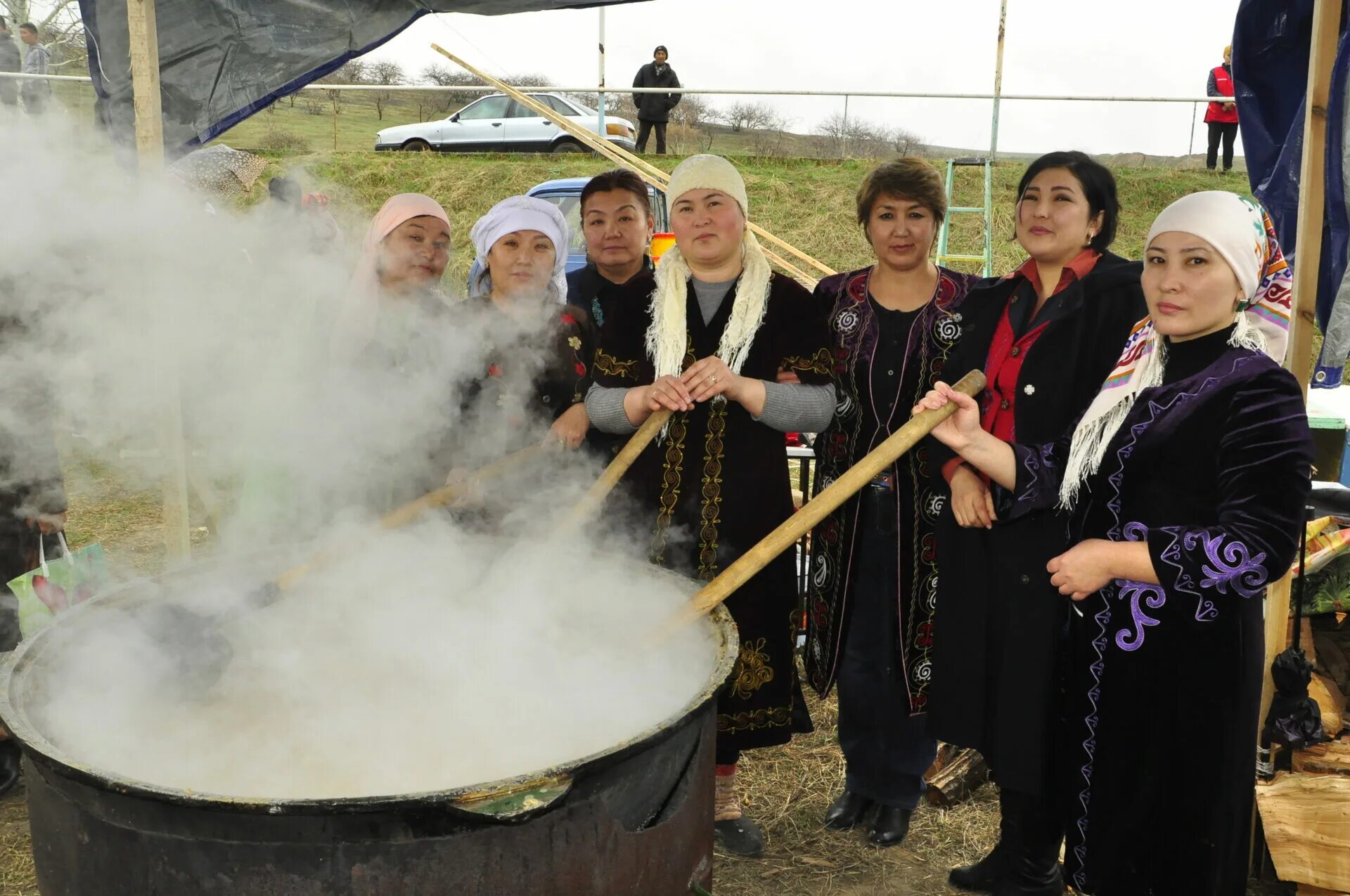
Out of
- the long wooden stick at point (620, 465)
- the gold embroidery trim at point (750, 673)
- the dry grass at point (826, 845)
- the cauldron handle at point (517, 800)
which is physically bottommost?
the dry grass at point (826, 845)

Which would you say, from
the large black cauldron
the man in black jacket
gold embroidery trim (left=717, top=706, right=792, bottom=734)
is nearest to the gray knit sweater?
gold embroidery trim (left=717, top=706, right=792, bottom=734)

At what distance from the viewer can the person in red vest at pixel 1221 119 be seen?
12062mm

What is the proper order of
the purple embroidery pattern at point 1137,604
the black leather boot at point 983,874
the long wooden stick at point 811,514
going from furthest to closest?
the black leather boot at point 983,874
the long wooden stick at point 811,514
the purple embroidery pattern at point 1137,604

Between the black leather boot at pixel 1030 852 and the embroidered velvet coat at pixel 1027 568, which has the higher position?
the embroidered velvet coat at pixel 1027 568

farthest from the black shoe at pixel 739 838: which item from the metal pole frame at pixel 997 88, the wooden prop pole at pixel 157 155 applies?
the metal pole frame at pixel 997 88

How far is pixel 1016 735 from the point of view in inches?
90.6

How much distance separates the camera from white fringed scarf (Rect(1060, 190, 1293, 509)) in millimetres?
1774

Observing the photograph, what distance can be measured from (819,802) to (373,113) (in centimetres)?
1226

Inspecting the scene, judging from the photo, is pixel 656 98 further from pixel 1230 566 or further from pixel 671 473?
pixel 1230 566

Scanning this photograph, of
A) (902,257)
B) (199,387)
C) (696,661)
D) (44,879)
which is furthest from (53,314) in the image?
(902,257)

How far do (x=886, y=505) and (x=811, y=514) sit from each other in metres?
0.60

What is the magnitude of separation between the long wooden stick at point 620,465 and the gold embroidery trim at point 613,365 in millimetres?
197

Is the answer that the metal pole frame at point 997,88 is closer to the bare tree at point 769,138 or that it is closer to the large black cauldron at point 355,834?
the bare tree at point 769,138

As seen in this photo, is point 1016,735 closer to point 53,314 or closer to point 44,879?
point 44,879
